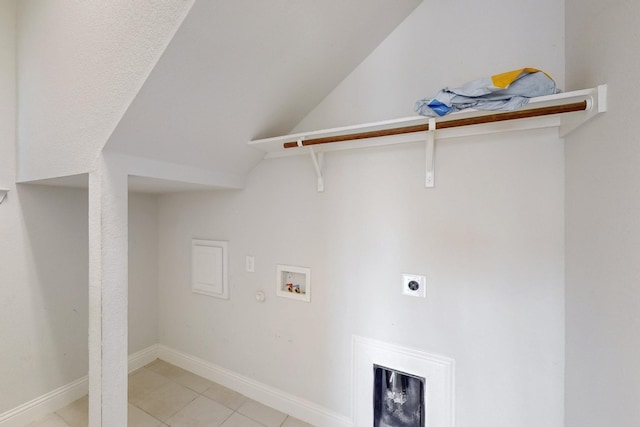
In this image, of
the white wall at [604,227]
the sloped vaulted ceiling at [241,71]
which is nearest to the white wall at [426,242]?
the white wall at [604,227]

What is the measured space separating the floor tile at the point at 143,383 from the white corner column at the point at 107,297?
3.12 feet

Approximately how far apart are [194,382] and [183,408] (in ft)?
0.97

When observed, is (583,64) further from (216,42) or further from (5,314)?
(5,314)

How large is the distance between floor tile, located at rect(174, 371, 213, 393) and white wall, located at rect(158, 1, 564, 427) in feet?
1.06

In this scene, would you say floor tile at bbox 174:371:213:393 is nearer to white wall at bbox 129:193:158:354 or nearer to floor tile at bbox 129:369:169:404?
floor tile at bbox 129:369:169:404

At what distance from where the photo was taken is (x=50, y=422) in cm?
179

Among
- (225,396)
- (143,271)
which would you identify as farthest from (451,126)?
(143,271)

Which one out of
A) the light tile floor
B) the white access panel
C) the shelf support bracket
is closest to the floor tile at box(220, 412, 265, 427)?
the light tile floor

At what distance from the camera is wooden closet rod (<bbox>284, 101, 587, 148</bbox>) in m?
0.99

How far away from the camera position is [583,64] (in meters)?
1.03

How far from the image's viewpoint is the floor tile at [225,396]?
1.96 metres

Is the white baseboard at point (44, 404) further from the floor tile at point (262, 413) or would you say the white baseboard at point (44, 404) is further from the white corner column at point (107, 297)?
the floor tile at point (262, 413)

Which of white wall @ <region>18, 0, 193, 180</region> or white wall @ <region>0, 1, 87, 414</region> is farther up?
white wall @ <region>18, 0, 193, 180</region>

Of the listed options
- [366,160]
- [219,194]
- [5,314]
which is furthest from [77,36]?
[5,314]
